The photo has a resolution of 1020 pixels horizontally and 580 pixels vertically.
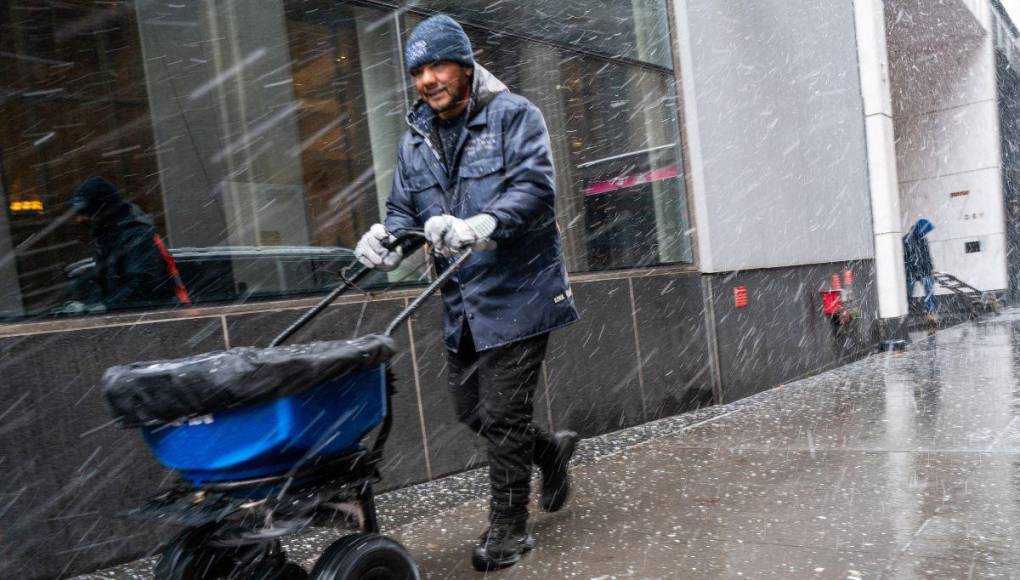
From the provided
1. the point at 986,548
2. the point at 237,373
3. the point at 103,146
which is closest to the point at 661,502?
the point at 986,548

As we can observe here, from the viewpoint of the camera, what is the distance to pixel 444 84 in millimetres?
3129

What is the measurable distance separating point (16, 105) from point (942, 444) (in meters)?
5.06

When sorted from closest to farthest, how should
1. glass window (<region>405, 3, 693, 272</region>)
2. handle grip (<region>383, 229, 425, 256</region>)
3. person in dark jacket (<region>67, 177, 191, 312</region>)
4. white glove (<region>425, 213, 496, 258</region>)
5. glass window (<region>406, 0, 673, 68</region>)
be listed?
white glove (<region>425, 213, 496, 258</region>) → handle grip (<region>383, 229, 425, 256</region>) → person in dark jacket (<region>67, 177, 191, 312</region>) → glass window (<region>406, 0, 673, 68</region>) → glass window (<region>405, 3, 693, 272</region>)

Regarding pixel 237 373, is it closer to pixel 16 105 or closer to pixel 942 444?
pixel 16 105

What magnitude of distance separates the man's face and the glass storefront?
1.80 meters

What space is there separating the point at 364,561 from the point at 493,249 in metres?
1.27

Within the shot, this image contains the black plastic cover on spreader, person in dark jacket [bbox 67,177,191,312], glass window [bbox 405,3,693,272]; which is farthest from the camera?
glass window [bbox 405,3,693,272]

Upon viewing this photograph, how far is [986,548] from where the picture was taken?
3.04 metres

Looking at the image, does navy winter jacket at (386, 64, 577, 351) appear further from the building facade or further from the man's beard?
the building facade

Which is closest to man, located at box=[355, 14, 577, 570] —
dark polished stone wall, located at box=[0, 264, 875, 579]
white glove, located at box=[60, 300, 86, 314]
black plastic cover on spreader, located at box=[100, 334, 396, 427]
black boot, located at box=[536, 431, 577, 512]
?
black boot, located at box=[536, 431, 577, 512]

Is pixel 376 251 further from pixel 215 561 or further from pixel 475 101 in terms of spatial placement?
pixel 215 561

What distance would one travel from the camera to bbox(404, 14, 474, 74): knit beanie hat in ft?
9.97

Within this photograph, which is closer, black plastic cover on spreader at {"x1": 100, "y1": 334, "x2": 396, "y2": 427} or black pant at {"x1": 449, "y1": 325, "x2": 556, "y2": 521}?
black plastic cover on spreader at {"x1": 100, "y1": 334, "x2": 396, "y2": 427}

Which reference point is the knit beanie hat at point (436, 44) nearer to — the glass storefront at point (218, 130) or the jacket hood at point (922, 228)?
the glass storefront at point (218, 130)
